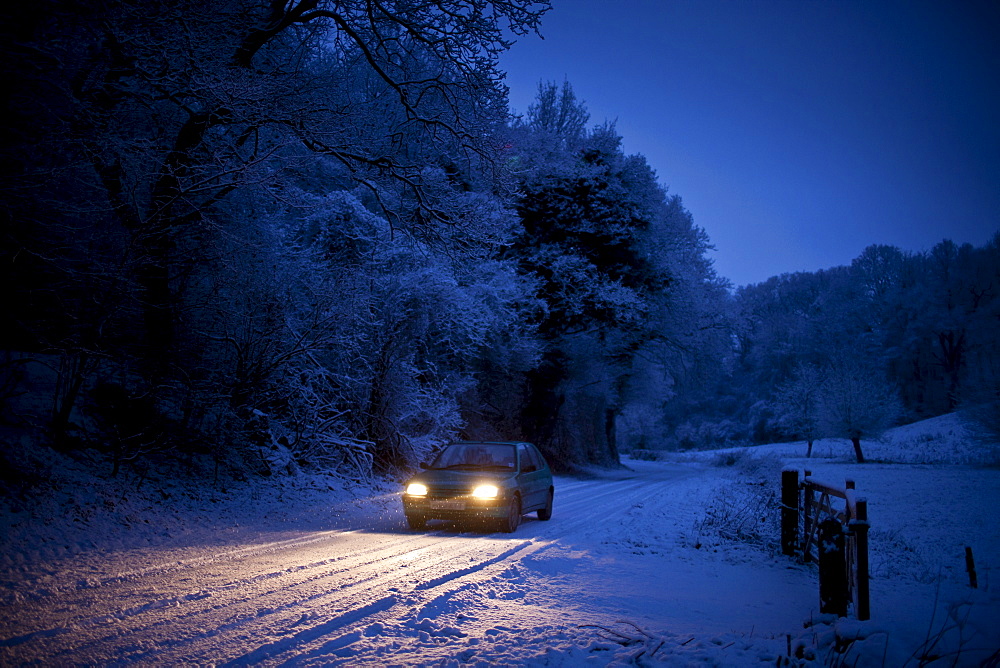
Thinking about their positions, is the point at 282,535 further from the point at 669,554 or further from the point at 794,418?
the point at 794,418

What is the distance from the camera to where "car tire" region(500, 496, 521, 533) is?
31.1 ft

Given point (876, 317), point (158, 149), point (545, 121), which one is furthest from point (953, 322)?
point (158, 149)

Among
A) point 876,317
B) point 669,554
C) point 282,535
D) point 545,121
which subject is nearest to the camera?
point 669,554

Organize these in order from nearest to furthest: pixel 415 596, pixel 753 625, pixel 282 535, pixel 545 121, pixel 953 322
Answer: pixel 753 625 → pixel 415 596 → pixel 282 535 → pixel 953 322 → pixel 545 121

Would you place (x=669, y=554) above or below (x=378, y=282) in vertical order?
below

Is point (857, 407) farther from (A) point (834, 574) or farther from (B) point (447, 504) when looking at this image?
(A) point (834, 574)

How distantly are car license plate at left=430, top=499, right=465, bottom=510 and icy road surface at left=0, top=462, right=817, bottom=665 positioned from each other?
1.98 ft

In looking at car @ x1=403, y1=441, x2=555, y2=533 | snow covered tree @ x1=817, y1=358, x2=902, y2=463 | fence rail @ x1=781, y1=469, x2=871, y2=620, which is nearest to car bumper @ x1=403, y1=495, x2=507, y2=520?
car @ x1=403, y1=441, x2=555, y2=533

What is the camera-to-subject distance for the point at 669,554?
8.00 meters

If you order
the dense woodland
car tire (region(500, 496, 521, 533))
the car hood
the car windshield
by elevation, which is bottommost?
car tire (region(500, 496, 521, 533))

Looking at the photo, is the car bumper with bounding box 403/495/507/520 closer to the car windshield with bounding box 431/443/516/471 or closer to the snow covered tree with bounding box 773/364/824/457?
the car windshield with bounding box 431/443/516/471

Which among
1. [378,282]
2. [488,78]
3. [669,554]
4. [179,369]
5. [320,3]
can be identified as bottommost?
[669,554]

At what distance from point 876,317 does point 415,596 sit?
2232 inches

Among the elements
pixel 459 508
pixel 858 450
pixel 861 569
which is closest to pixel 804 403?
pixel 858 450
